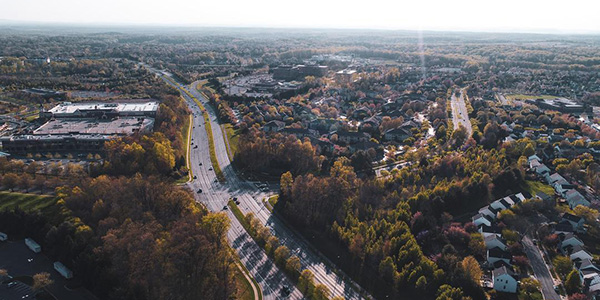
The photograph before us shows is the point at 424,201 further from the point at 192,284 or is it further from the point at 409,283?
the point at 192,284

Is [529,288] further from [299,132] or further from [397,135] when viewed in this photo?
[299,132]

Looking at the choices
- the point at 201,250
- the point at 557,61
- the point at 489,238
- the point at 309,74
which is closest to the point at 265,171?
the point at 201,250

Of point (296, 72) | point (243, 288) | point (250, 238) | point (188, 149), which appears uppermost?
point (296, 72)

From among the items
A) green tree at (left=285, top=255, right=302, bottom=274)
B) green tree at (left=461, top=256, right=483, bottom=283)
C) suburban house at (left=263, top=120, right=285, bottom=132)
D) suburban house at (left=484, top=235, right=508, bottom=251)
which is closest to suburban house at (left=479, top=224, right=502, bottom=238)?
suburban house at (left=484, top=235, right=508, bottom=251)

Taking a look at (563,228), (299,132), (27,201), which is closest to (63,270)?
(27,201)

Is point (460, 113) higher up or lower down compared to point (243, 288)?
higher up

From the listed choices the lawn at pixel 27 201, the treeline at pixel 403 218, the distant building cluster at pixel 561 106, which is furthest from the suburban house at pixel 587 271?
the distant building cluster at pixel 561 106
